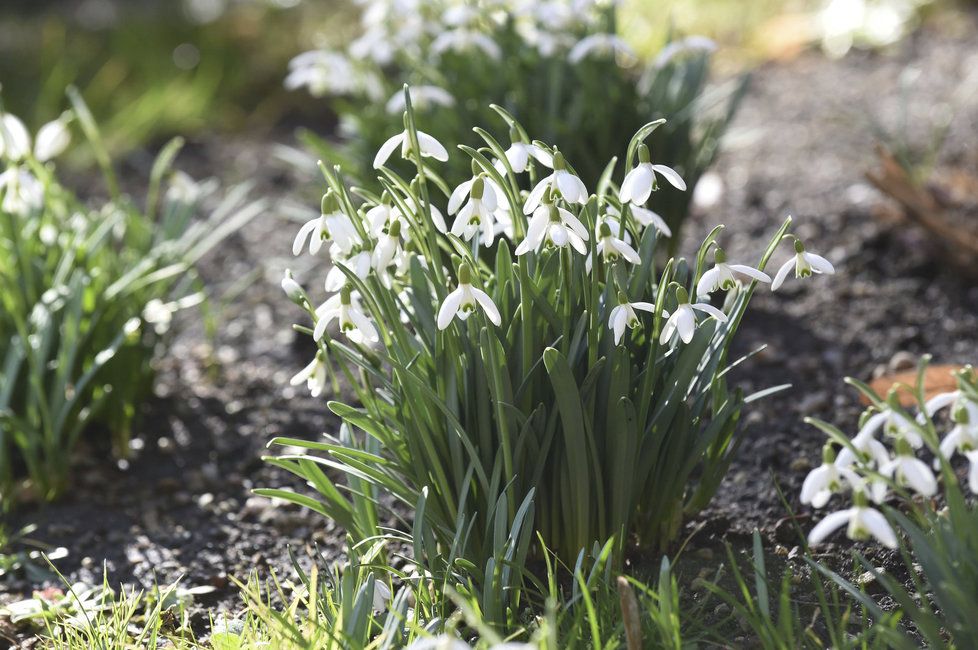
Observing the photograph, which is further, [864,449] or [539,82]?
[539,82]

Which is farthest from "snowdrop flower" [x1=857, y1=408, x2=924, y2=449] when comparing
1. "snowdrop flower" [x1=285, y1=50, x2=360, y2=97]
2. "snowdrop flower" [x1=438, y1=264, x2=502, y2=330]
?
"snowdrop flower" [x1=285, y1=50, x2=360, y2=97]

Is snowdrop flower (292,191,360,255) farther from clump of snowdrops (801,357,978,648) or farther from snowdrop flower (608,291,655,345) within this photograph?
clump of snowdrops (801,357,978,648)

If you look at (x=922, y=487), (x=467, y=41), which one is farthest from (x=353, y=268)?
(x=467, y=41)

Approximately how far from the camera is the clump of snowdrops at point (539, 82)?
3.07 meters

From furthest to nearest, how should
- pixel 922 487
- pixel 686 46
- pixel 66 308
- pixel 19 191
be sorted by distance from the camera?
pixel 686 46 → pixel 66 308 → pixel 19 191 → pixel 922 487

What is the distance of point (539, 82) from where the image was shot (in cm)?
328

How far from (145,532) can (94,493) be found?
0.28 m

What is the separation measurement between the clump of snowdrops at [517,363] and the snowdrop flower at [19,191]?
3.12ft

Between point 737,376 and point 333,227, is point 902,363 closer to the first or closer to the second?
point 737,376

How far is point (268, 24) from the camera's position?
6816 millimetres

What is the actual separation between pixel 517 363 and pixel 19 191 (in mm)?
1331

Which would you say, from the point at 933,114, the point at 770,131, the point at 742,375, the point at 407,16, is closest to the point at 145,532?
the point at 742,375

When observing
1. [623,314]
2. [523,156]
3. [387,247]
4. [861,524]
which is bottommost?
[861,524]

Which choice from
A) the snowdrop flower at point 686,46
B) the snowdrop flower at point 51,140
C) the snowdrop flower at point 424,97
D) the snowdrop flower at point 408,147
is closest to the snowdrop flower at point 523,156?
the snowdrop flower at point 408,147
